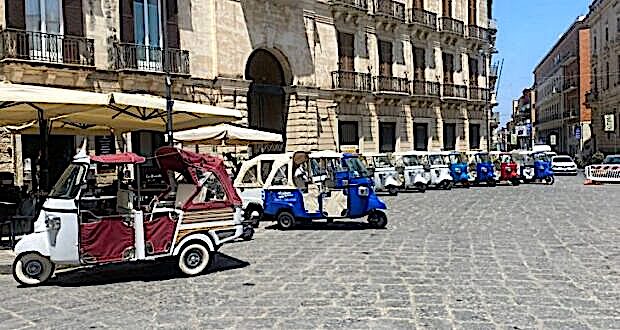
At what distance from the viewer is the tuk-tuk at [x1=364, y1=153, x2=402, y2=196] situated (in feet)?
76.6

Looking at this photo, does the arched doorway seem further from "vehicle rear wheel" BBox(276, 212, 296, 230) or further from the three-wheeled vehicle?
the three-wheeled vehicle

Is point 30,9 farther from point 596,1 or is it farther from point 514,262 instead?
point 596,1

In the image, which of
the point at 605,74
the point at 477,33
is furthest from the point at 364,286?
the point at 605,74

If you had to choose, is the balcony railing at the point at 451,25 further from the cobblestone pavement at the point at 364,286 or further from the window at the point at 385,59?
the cobblestone pavement at the point at 364,286

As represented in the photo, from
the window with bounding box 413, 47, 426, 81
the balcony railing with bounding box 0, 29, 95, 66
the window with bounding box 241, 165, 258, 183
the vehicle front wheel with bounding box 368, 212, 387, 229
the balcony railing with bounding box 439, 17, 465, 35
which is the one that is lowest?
the vehicle front wheel with bounding box 368, 212, 387, 229

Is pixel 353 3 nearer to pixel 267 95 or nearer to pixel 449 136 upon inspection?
pixel 267 95

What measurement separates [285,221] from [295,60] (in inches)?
537

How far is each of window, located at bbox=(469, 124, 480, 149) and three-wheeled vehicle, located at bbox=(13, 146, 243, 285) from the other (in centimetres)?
3265

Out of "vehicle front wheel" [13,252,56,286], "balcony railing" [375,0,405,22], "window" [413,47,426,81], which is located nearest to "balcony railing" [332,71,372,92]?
"balcony railing" [375,0,405,22]

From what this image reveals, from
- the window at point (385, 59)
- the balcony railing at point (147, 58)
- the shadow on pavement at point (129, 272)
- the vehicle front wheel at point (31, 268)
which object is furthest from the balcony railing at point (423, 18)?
the vehicle front wheel at point (31, 268)

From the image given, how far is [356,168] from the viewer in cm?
1435

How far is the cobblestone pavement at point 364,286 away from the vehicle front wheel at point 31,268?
168mm

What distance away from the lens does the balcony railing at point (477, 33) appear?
3881cm

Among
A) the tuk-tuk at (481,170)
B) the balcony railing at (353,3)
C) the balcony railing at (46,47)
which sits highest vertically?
the balcony railing at (353,3)
